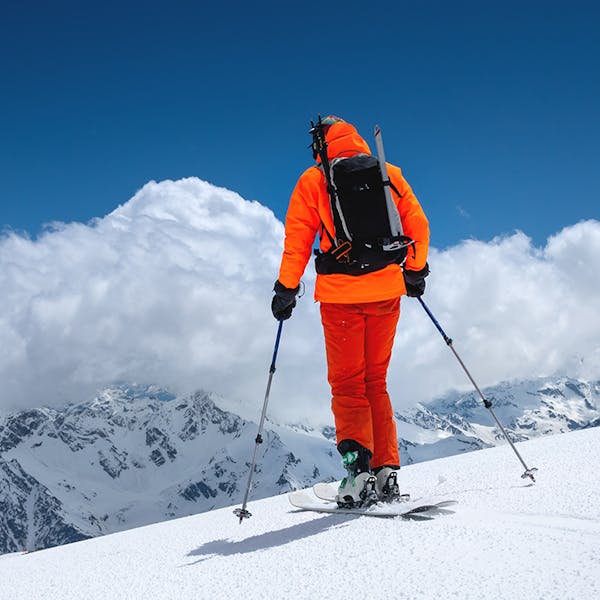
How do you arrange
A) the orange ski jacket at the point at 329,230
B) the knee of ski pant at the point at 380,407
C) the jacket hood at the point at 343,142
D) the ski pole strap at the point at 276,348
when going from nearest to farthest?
the orange ski jacket at the point at 329,230, the jacket hood at the point at 343,142, the knee of ski pant at the point at 380,407, the ski pole strap at the point at 276,348

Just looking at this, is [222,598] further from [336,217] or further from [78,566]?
[336,217]

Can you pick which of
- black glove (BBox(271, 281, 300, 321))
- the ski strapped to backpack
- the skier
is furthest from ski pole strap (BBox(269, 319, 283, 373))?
the ski strapped to backpack

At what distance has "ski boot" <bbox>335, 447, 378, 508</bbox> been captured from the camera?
4.47m

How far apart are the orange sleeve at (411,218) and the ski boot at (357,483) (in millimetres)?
1640

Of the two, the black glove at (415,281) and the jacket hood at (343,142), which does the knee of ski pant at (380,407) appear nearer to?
the black glove at (415,281)

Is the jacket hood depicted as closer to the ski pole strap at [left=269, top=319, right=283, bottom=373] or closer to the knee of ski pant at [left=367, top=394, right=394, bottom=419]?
the ski pole strap at [left=269, top=319, right=283, bottom=373]

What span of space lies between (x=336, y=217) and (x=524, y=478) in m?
2.71

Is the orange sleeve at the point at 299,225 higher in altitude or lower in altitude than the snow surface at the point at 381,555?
higher

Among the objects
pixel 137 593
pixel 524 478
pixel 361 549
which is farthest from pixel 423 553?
pixel 524 478

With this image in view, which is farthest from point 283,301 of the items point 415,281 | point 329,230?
point 415,281

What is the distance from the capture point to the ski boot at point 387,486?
15.3 ft

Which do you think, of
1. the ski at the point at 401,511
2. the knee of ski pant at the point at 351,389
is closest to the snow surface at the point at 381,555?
the ski at the point at 401,511

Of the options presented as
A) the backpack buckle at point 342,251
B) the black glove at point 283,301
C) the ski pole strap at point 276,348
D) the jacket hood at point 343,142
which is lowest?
the ski pole strap at point 276,348

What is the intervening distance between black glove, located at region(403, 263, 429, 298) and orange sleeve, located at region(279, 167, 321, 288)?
94cm
